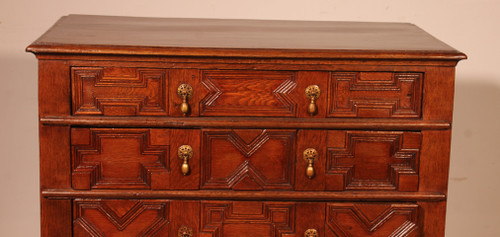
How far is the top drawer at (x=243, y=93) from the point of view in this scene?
204 cm

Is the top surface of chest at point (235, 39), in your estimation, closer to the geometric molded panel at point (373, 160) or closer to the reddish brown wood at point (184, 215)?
the geometric molded panel at point (373, 160)

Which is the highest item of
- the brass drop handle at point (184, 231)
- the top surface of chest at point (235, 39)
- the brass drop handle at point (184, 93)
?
the top surface of chest at point (235, 39)

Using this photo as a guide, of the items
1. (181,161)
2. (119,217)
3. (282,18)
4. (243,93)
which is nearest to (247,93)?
(243,93)

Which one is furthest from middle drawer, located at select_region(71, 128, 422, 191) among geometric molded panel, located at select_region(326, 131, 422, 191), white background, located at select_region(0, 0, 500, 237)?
white background, located at select_region(0, 0, 500, 237)

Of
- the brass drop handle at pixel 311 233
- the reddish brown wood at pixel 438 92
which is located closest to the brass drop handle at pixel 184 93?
the brass drop handle at pixel 311 233

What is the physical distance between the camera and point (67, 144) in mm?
2061

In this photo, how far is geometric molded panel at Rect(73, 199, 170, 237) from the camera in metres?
2.11

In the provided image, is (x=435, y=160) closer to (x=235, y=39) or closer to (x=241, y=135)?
(x=241, y=135)

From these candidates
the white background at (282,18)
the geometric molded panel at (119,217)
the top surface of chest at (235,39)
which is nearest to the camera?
the top surface of chest at (235,39)

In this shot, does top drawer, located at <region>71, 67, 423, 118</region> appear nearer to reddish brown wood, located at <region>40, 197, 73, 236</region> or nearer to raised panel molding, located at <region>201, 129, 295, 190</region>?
raised panel molding, located at <region>201, 129, 295, 190</region>

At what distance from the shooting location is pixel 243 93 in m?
2.06

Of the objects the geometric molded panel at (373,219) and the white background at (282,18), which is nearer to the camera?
the geometric molded panel at (373,219)

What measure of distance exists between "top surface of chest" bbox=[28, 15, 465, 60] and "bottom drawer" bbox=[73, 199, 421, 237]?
397 mm

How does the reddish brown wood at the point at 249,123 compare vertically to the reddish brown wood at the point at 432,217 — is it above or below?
above
